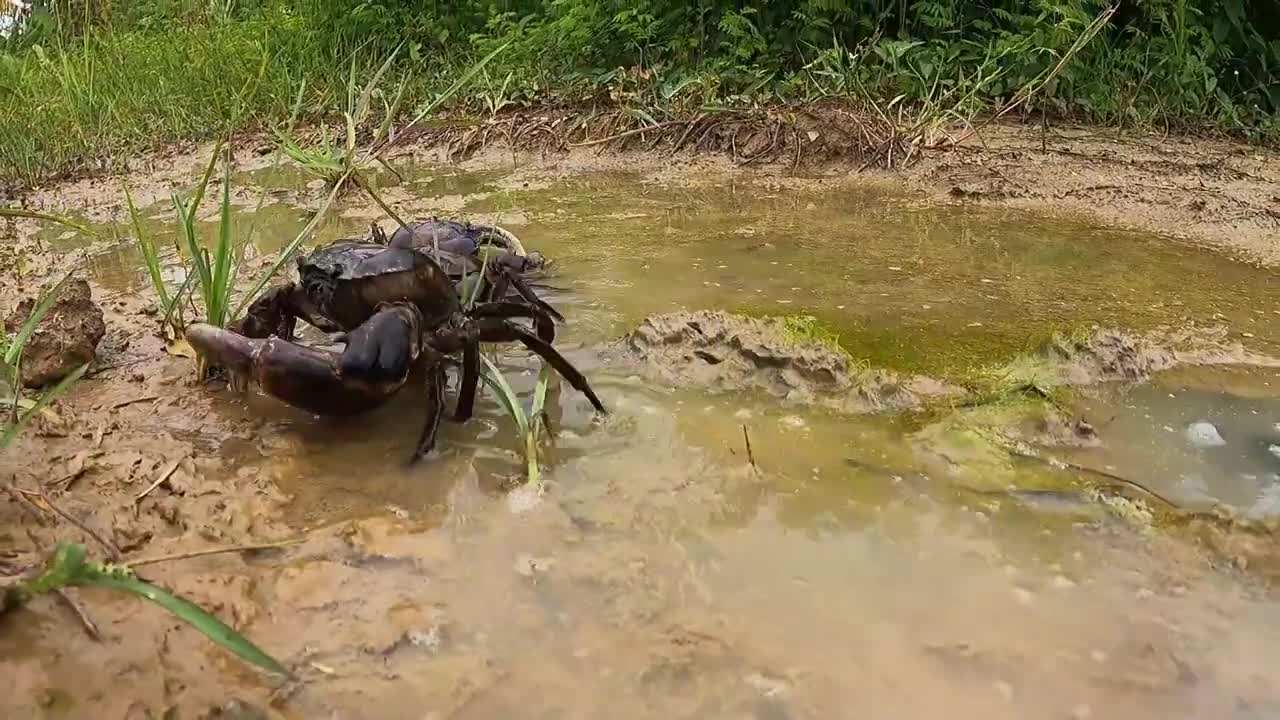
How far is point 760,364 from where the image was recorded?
283 centimetres

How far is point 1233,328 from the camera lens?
317 centimetres

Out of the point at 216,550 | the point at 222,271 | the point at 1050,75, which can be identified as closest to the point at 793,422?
the point at 216,550

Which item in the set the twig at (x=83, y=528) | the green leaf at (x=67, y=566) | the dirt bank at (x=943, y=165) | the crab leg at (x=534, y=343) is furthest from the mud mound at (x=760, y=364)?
the dirt bank at (x=943, y=165)

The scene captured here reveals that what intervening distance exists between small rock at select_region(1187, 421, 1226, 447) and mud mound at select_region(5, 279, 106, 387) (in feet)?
9.19

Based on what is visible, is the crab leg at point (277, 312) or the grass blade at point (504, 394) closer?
the grass blade at point (504, 394)

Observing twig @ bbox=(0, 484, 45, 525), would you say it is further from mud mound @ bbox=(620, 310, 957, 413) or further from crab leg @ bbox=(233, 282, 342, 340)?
mud mound @ bbox=(620, 310, 957, 413)

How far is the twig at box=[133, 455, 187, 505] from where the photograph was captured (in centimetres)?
220

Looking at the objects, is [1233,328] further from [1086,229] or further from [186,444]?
[186,444]

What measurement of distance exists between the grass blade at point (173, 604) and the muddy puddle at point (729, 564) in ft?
0.89

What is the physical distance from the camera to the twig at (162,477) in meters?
2.20

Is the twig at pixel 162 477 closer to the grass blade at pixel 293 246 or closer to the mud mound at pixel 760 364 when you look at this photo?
the grass blade at pixel 293 246

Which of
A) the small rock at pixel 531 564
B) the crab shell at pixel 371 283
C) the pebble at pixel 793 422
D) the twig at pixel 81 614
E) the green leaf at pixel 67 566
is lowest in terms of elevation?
the pebble at pixel 793 422

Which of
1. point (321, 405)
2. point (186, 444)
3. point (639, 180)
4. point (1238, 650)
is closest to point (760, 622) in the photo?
point (1238, 650)

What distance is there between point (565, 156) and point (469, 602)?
13.9ft
